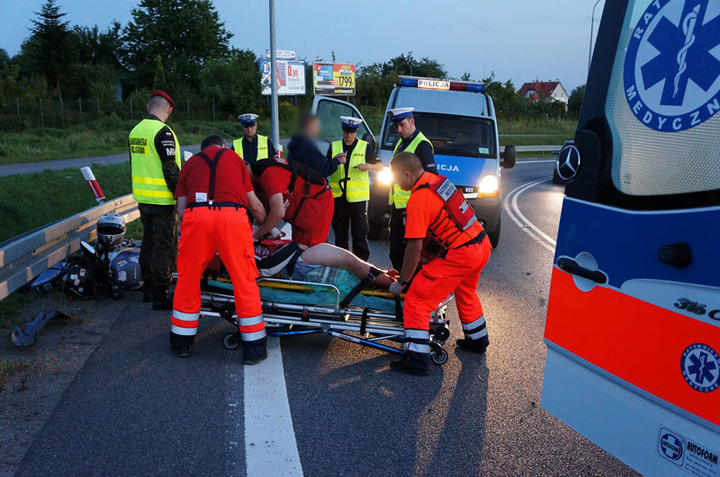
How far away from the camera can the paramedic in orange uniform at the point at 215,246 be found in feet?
14.6

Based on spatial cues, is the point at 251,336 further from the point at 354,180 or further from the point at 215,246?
the point at 354,180

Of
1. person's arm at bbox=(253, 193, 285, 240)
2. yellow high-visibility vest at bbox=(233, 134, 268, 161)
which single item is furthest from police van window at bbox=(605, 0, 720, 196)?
yellow high-visibility vest at bbox=(233, 134, 268, 161)

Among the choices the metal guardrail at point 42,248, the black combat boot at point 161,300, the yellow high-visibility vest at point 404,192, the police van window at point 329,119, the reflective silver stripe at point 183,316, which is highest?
the police van window at point 329,119

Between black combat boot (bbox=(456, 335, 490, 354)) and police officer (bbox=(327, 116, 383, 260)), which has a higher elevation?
police officer (bbox=(327, 116, 383, 260))

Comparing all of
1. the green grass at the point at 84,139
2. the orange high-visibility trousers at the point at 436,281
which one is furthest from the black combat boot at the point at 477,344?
the green grass at the point at 84,139

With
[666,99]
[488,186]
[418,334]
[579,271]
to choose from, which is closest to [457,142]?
[488,186]

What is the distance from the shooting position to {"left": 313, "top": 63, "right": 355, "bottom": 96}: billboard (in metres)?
30.3

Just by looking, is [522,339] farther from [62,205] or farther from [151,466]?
[62,205]

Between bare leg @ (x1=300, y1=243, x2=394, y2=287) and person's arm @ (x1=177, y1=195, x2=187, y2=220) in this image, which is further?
bare leg @ (x1=300, y1=243, x2=394, y2=287)

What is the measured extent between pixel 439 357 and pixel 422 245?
88cm

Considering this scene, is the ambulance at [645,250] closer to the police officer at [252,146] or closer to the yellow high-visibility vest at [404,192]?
the yellow high-visibility vest at [404,192]

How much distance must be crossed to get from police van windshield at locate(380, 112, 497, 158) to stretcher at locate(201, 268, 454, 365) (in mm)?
4735

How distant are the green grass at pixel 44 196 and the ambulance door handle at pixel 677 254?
29.1ft

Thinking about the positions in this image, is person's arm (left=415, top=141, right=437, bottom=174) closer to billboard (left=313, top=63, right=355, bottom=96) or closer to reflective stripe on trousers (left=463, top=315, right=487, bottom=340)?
reflective stripe on trousers (left=463, top=315, right=487, bottom=340)
